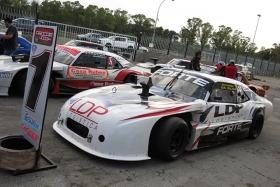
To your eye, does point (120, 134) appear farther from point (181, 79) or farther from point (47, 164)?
point (181, 79)

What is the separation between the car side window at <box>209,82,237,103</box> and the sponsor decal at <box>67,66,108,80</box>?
360 centimetres

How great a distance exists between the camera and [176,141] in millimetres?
4434

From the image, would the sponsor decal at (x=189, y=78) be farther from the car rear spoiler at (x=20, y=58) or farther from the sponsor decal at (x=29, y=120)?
the car rear spoiler at (x=20, y=58)

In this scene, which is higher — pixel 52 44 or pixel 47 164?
pixel 52 44

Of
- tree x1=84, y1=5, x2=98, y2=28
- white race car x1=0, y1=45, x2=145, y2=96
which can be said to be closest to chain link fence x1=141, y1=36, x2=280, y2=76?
white race car x1=0, y1=45, x2=145, y2=96

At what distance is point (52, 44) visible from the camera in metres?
3.13

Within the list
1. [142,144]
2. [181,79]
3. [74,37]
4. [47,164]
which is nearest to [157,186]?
[142,144]

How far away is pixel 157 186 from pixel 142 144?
623mm

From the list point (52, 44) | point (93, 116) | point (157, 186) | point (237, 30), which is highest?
point (237, 30)

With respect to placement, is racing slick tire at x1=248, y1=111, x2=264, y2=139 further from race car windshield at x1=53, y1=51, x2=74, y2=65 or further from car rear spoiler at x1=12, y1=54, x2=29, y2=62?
car rear spoiler at x1=12, y1=54, x2=29, y2=62

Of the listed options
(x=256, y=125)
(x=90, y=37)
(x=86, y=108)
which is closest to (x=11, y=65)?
(x=86, y=108)

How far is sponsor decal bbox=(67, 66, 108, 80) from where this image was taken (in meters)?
7.38

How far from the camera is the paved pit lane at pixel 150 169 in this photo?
132 inches

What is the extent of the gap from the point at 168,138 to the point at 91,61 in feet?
14.7
